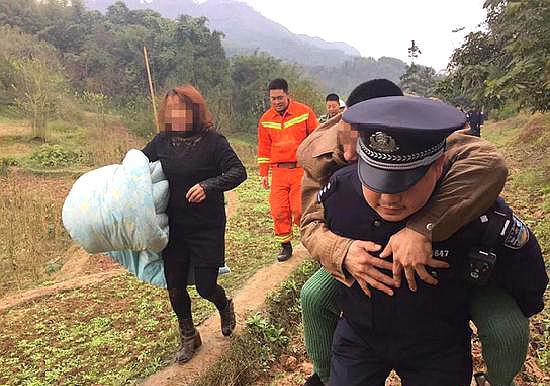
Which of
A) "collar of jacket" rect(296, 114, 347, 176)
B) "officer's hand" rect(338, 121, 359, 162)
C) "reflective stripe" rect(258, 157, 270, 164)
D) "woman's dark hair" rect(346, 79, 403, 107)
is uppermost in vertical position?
"woman's dark hair" rect(346, 79, 403, 107)

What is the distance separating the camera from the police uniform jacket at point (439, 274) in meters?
1.39

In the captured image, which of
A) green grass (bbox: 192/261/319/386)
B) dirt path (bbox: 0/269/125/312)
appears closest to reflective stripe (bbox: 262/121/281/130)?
green grass (bbox: 192/261/319/386)

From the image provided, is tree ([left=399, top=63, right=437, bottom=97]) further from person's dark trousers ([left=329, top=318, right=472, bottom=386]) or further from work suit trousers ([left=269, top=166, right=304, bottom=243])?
person's dark trousers ([left=329, top=318, right=472, bottom=386])

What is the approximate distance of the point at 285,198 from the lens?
189 inches

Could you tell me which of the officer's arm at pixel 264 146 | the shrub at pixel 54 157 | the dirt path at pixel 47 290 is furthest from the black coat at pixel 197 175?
the shrub at pixel 54 157

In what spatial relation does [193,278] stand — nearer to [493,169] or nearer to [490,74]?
[493,169]

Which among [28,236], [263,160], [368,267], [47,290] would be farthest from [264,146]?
[28,236]

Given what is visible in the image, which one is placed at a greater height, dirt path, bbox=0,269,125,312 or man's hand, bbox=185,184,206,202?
man's hand, bbox=185,184,206,202

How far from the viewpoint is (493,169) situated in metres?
1.38

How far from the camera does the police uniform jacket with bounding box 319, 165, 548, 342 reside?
139cm

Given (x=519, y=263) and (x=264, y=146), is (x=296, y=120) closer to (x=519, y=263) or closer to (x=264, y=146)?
(x=264, y=146)

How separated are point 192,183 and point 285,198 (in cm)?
212

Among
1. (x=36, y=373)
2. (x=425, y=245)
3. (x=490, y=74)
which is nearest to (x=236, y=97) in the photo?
(x=490, y=74)

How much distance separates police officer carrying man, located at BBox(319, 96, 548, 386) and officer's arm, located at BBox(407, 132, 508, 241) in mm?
36
